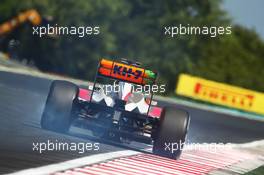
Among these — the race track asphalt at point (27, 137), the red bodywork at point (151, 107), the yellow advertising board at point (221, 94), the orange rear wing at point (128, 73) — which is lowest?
the race track asphalt at point (27, 137)

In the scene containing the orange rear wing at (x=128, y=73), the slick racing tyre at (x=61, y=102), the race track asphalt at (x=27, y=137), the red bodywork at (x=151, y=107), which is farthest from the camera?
the red bodywork at (x=151, y=107)

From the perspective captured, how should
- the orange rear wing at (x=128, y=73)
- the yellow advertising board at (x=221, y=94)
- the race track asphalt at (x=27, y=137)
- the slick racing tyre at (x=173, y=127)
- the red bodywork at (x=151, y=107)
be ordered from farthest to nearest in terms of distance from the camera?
the yellow advertising board at (x=221, y=94) → the red bodywork at (x=151, y=107) → the orange rear wing at (x=128, y=73) → the slick racing tyre at (x=173, y=127) → the race track asphalt at (x=27, y=137)

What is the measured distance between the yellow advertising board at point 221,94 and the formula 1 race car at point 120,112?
124ft

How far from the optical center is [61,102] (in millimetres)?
14453

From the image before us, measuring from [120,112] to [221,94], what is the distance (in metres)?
38.4

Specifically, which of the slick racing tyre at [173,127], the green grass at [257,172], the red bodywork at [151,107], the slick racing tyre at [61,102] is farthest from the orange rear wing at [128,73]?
the green grass at [257,172]

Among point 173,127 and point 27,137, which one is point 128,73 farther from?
point 27,137

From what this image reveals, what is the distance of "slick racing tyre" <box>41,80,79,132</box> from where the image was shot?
14477mm

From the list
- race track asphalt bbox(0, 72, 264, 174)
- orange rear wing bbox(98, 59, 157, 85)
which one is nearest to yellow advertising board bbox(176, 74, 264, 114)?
race track asphalt bbox(0, 72, 264, 174)

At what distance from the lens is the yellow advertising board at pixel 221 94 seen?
52.9 m

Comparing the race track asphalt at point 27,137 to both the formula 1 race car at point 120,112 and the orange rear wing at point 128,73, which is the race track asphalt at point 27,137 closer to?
the formula 1 race car at point 120,112

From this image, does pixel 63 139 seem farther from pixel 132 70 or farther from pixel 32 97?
pixel 32 97

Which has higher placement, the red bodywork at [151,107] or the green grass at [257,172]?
the red bodywork at [151,107]

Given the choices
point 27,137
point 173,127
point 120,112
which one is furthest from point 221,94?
point 27,137
